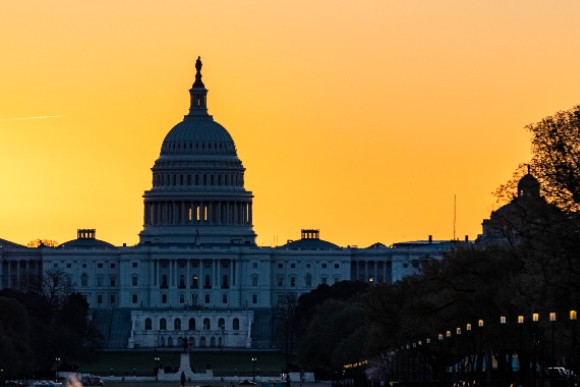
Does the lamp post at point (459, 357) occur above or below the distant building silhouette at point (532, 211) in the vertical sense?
below

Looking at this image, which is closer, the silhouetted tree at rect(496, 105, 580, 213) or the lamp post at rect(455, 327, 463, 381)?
the silhouetted tree at rect(496, 105, 580, 213)

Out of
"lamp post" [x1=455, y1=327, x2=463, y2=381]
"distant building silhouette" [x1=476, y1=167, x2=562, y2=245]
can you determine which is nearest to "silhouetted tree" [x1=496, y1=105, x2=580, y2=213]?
"distant building silhouette" [x1=476, y1=167, x2=562, y2=245]

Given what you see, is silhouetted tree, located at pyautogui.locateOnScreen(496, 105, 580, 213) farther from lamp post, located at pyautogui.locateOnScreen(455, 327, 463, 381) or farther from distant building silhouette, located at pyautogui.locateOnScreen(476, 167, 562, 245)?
lamp post, located at pyautogui.locateOnScreen(455, 327, 463, 381)

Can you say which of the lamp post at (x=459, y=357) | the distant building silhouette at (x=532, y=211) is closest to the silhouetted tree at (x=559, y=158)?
the distant building silhouette at (x=532, y=211)

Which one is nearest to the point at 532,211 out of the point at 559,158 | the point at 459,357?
the point at 559,158

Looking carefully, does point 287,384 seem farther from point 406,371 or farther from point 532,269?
point 532,269

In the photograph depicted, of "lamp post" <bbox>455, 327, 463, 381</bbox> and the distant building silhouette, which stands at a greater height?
the distant building silhouette

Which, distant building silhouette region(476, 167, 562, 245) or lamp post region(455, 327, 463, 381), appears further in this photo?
lamp post region(455, 327, 463, 381)

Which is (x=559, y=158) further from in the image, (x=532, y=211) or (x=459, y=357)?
Result: (x=459, y=357)

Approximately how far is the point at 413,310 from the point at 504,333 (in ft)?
51.2

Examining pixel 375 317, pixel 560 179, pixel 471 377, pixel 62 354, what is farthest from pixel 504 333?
pixel 62 354

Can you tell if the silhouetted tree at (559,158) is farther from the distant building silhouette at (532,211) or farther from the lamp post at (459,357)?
the lamp post at (459,357)

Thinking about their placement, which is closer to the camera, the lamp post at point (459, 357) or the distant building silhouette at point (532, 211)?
the distant building silhouette at point (532, 211)

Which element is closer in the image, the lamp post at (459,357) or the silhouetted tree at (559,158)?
the silhouetted tree at (559,158)
